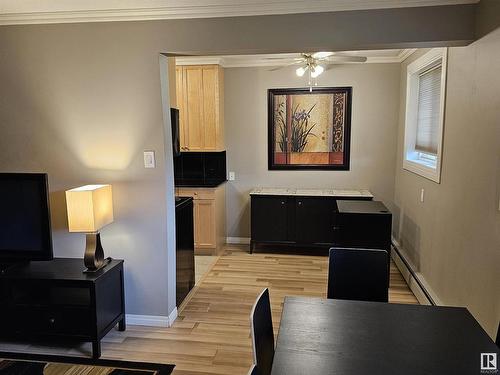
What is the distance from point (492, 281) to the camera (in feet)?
7.06

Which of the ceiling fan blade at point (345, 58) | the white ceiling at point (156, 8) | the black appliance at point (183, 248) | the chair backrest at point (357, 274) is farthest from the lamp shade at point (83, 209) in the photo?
the ceiling fan blade at point (345, 58)

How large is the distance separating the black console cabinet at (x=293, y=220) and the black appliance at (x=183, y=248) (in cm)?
131

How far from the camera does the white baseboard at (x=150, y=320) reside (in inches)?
123

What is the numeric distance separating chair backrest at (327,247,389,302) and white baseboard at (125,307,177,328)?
1.49m

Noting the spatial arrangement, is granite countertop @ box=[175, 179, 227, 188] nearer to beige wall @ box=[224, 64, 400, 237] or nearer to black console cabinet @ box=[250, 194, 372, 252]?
beige wall @ box=[224, 64, 400, 237]

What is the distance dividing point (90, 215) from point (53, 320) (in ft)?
2.62

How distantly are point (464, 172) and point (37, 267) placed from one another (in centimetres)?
318

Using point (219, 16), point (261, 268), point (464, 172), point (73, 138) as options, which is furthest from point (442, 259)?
point (73, 138)

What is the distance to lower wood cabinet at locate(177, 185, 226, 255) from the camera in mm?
4750

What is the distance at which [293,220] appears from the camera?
4828 mm

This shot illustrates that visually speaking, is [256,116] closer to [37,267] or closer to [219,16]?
[219,16]

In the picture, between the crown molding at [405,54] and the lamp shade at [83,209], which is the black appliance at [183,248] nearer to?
the lamp shade at [83,209]

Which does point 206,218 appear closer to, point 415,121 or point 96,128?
point 96,128

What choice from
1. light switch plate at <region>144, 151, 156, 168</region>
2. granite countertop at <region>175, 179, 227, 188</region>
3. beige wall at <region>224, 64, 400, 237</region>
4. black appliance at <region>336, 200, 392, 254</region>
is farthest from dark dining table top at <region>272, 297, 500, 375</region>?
beige wall at <region>224, 64, 400, 237</region>
